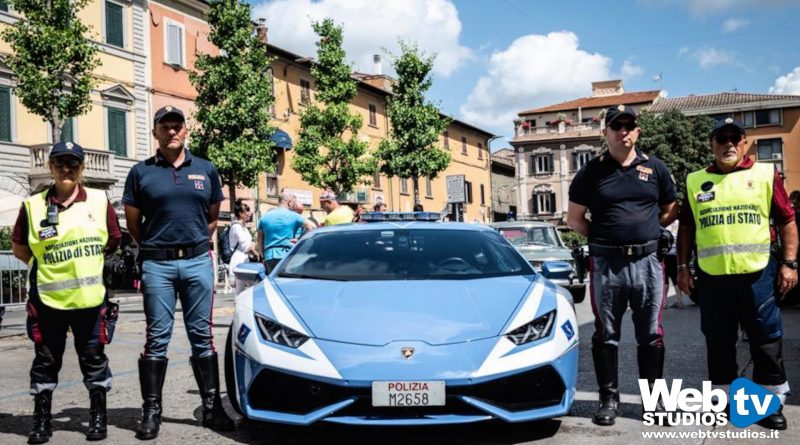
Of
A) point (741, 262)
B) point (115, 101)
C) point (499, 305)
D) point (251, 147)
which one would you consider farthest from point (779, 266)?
point (115, 101)

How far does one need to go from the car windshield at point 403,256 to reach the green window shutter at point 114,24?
23.5 meters

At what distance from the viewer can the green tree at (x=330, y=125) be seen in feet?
105

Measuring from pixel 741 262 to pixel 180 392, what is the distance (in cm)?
400

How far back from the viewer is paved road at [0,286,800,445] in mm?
4430

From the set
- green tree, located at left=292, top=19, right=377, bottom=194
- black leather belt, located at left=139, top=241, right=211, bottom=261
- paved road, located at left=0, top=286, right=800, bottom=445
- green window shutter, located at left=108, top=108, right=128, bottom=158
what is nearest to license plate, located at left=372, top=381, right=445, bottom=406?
paved road, located at left=0, top=286, right=800, bottom=445

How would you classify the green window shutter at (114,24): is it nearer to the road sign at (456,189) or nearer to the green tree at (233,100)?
the green tree at (233,100)

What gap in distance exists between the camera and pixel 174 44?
96.7 ft

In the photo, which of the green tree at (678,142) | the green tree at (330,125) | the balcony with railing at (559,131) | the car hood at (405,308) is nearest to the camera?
the car hood at (405,308)

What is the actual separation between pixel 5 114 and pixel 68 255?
20757 millimetres

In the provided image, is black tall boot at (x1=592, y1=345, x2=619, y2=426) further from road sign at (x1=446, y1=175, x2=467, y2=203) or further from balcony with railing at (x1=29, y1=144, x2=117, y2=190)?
balcony with railing at (x1=29, y1=144, x2=117, y2=190)

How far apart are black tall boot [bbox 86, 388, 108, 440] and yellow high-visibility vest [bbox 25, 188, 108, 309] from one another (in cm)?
52

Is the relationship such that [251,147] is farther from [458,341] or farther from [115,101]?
[458,341]

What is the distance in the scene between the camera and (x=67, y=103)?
690 inches

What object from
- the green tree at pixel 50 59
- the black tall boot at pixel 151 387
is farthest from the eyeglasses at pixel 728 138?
the green tree at pixel 50 59
